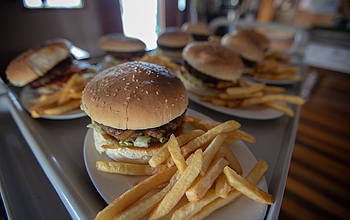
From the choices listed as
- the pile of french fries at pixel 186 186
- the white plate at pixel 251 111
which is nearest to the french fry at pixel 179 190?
the pile of french fries at pixel 186 186

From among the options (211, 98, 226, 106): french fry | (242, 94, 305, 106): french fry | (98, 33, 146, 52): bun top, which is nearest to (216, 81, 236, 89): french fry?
(211, 98, 226, 106): french fry

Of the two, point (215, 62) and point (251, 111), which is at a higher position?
point (215, 62)

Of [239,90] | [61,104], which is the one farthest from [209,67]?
[61,104]

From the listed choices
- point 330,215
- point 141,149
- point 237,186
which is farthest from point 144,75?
point 330,215

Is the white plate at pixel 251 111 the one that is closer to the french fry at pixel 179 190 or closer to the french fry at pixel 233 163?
the french fry at pixel 233 163

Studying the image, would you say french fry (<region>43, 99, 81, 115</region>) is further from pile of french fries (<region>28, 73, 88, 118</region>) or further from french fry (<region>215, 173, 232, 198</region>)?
french fry (<region>215, 173, 232, 198</region>)

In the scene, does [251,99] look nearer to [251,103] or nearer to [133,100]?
[251,103]
